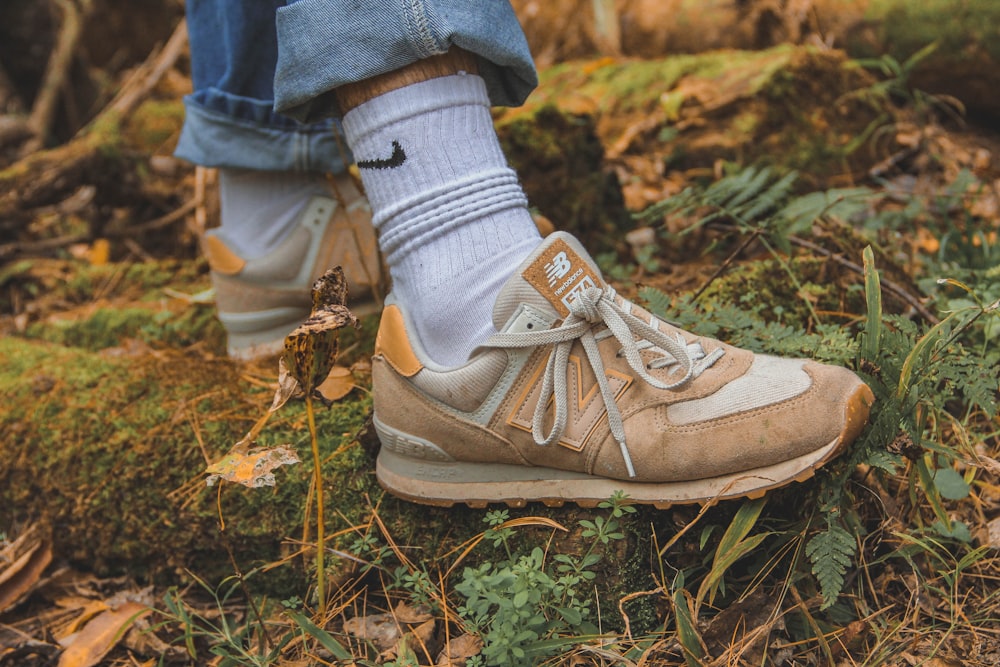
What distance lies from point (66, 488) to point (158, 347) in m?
0.65

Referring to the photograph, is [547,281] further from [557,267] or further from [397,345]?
[397,345]

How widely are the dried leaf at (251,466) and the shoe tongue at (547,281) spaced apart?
44cm

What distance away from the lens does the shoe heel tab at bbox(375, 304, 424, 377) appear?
145 cm

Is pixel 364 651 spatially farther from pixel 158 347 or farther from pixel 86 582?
pixel 158 347

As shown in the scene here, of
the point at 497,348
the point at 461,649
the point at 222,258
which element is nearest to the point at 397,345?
the point at 497,348

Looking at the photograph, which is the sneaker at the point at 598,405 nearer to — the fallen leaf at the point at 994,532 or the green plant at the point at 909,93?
the fallen leaf at the point at 994,532

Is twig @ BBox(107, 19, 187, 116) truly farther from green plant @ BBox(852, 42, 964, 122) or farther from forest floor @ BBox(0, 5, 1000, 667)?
green plant @ BBox(852, 42, 964, 122)

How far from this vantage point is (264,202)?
6.97ft

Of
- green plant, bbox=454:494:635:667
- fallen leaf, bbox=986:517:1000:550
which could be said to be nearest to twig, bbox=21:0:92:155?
green plant, bbox=454:494:635:667

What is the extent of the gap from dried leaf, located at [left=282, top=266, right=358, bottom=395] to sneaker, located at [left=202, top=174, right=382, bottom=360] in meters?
0.82

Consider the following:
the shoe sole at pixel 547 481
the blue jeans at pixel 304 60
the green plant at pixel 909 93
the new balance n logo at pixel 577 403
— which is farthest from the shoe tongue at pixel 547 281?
the green plant at pixel 909 93

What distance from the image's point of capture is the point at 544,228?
1771mm

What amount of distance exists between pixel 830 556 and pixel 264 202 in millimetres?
1662

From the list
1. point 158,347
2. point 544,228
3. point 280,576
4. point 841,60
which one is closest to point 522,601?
point 280,576
